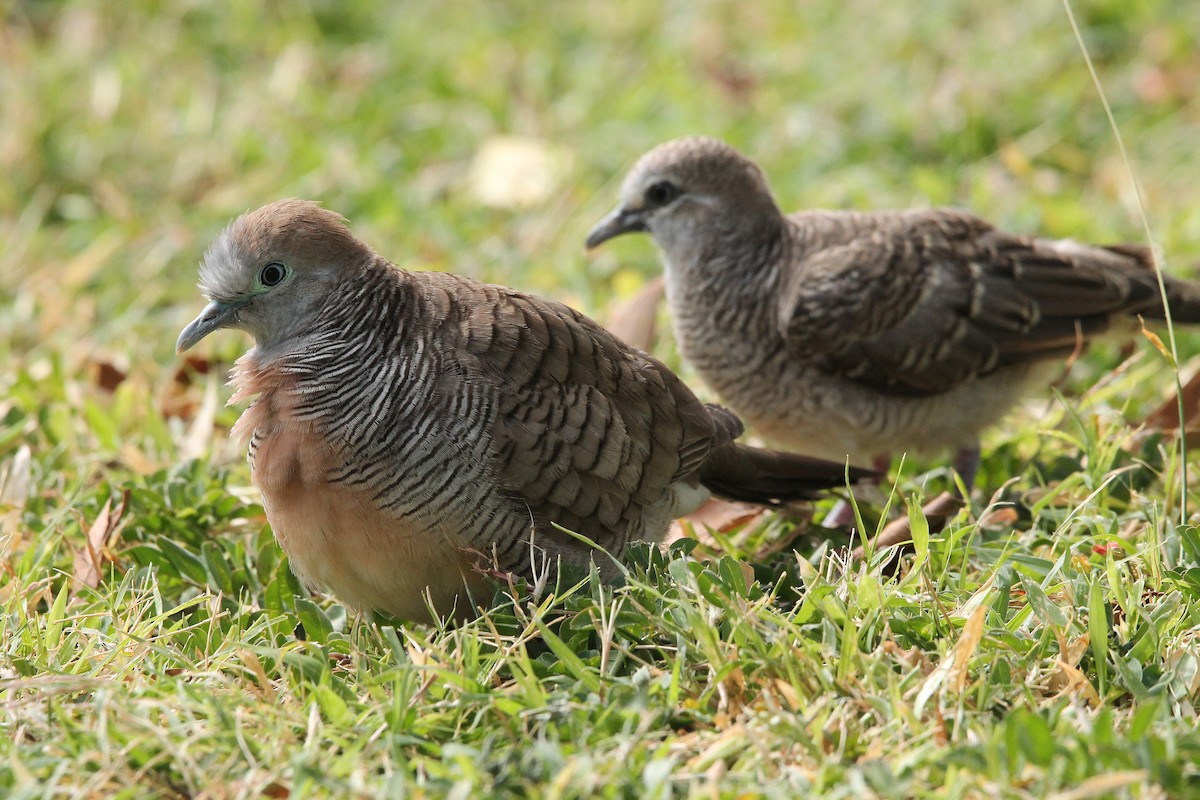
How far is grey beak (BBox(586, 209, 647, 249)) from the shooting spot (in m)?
5.00

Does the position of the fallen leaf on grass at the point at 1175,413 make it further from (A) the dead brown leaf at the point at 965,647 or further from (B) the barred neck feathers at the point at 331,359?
(B) the barred neck feathers at the point at 331,359

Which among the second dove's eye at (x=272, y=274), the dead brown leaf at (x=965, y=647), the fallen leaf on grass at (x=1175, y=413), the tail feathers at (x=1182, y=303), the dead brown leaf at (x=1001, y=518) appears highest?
the second dove's eye at (x=272, y=274)

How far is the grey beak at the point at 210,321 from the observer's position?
3.49 meters

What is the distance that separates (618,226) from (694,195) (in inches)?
12.5

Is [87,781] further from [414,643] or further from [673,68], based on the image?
[673,68]

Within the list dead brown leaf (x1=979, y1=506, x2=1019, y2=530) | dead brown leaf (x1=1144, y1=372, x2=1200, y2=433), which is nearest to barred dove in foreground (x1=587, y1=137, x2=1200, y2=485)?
dead brown leaf (x1=1144, y1=372, x2=1200, y2=433)

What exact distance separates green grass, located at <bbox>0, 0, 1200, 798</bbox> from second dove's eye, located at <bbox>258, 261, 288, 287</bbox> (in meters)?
0.82

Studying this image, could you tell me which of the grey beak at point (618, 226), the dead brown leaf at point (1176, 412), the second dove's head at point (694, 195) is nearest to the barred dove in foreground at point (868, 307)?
the second dove's head at point (694, 195)

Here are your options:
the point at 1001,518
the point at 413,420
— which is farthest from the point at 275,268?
the point at 1001,518

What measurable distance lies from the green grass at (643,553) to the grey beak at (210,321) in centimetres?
64

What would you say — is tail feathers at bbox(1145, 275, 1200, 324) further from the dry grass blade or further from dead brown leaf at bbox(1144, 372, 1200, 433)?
the dry grass blade

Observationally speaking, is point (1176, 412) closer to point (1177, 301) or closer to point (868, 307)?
point (1177, 301)

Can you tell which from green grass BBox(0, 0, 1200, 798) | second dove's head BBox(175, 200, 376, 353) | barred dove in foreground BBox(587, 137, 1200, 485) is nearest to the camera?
green grass BBox(0, 0, 1200, 798)

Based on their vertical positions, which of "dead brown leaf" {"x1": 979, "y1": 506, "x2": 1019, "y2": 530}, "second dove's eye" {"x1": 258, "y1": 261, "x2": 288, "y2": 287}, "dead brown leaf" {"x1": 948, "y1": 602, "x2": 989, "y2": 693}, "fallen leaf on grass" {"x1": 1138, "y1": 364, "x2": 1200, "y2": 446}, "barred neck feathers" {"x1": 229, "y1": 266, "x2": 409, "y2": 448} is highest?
"second dove's eye" {"x1": 258, "y1": 261, "x2": 288, "y2": 287}
